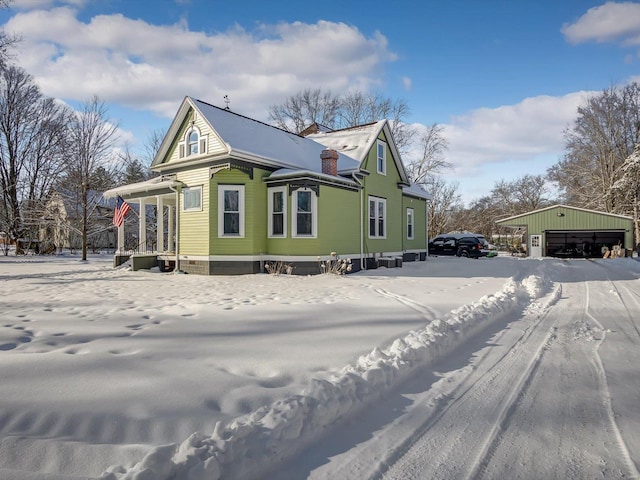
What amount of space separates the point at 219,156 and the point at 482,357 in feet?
36.7

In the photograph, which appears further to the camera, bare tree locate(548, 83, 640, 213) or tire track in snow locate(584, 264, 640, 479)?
bare tree locate(548, 83, 640, 213)

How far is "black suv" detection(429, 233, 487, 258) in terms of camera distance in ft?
84.9

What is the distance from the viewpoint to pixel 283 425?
2.78m

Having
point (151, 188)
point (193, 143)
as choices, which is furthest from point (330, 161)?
point (151, 188)

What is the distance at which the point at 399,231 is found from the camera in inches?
782

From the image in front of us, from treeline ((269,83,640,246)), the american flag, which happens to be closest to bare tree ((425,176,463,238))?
treeline ((269,83,640,246))

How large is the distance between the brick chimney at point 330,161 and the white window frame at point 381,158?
3.35m

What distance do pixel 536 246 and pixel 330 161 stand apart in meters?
22.5

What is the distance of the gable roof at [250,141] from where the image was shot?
13.9 meters

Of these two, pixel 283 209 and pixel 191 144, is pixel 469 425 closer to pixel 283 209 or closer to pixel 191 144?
pixel 283 209

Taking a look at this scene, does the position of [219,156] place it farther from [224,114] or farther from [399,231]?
[399,231]

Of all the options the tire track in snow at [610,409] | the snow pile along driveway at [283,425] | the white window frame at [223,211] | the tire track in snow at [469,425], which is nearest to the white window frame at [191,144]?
the white window frame at [223,211]

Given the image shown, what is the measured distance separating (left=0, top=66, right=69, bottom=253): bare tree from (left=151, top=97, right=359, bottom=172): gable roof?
20341mm

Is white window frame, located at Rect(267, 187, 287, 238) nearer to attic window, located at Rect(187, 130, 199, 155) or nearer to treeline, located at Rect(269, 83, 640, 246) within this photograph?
attic window, located at Rect(187, 130, 199, 155)
